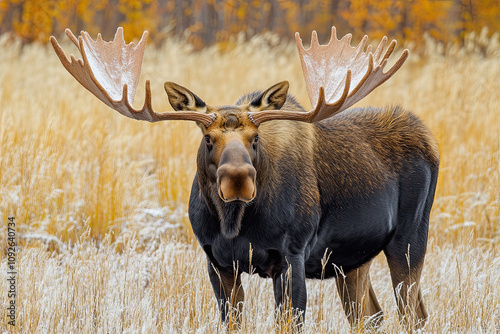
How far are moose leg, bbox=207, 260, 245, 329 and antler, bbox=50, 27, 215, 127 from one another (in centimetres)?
88

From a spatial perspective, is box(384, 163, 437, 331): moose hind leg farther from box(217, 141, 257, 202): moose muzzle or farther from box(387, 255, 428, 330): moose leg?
box(217, 141, 257, 202): moose muzzle

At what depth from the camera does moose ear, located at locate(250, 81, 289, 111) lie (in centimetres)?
354

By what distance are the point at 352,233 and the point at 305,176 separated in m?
0.47

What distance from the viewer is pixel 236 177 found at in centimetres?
303

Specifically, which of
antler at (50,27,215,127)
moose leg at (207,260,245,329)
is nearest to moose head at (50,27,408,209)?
antler at (50,27,215,127)

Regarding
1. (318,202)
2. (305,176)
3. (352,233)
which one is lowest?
(352,233)

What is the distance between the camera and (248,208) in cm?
348

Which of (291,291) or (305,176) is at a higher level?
(305,176)

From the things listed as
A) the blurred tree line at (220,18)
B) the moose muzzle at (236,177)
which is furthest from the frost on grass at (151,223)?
the blurred tree line at (220,18)

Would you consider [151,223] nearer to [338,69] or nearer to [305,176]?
[305,176]

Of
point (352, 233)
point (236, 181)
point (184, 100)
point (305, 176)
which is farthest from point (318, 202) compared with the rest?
point (184, 100)

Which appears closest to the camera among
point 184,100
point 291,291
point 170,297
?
point 291,291

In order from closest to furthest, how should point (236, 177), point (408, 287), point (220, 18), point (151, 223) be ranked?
point (236, 177) → point (408, 287) → point (151, 223) → point (220, 18)

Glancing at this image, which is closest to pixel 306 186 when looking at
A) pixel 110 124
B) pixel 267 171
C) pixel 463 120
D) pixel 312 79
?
pixel 267 171
